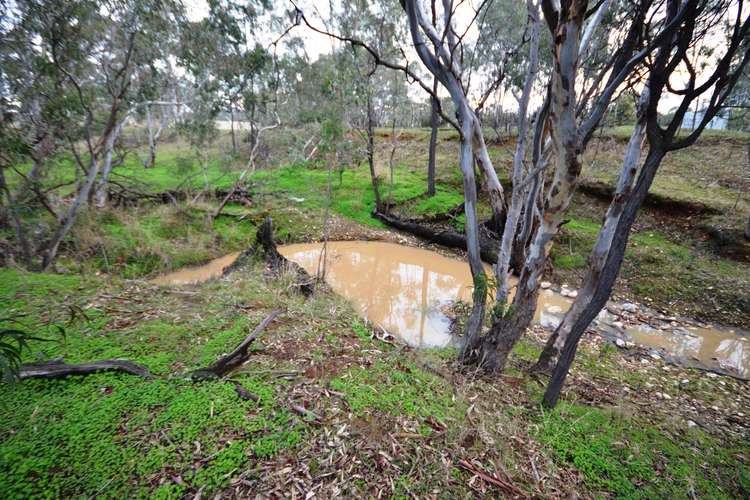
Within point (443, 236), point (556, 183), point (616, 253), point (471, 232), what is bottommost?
point (443, 236)

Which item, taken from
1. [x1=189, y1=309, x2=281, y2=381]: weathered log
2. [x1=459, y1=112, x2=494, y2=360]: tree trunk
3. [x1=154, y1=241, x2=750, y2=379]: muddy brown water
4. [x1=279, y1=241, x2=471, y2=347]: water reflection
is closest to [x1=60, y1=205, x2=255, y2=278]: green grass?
[x1=154, y1=241, x2=750, y2=379]: muddy brown water

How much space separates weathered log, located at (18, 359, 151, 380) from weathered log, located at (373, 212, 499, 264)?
7.98 metres

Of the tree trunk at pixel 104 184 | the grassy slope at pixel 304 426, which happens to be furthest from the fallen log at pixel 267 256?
the tree trunk at pixel 104 184

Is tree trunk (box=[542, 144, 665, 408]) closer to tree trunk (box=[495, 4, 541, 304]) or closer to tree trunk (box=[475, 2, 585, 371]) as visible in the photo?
tree trunk (box=[475, 2, 585, 371])

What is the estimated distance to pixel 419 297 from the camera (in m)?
7.93

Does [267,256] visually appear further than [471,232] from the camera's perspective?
Yes

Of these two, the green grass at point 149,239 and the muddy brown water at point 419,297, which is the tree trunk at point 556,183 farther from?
the green grass at point 149,239

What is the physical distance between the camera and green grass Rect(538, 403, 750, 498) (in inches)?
93.7

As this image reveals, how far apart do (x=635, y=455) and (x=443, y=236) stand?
863 cm

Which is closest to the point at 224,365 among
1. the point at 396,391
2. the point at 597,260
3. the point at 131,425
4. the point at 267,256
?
the point at 131,425

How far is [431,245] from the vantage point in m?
11.2

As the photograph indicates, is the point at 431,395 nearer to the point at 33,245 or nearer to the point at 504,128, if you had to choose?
the point at 33,245

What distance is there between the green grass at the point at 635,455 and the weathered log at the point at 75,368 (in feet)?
10.8

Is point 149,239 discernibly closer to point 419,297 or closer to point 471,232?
point 419,297
